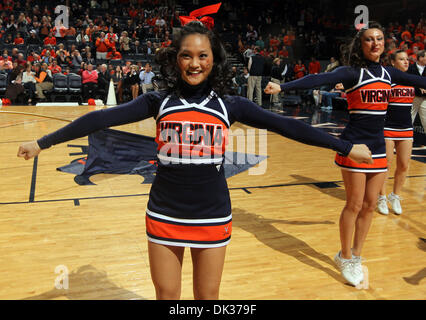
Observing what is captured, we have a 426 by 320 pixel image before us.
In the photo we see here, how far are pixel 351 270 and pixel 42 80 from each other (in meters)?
13.6

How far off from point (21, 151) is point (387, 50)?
2614mm

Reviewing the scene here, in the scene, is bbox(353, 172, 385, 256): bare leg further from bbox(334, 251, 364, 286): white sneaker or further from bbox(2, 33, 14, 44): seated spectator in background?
bbox(2, 33, 14, 44): seated spectator in background

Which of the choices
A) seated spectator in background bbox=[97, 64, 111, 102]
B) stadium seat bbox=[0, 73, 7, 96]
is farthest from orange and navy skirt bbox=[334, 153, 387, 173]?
stadium seat bbox=[0, 73, 7, 96]

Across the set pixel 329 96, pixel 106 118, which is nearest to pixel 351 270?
pixel 106 118

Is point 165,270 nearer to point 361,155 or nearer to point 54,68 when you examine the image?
point 361,155

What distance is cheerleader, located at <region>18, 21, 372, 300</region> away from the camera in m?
1.82

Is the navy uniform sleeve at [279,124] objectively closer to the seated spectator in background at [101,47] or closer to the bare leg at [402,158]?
the bare leg at [402,158]

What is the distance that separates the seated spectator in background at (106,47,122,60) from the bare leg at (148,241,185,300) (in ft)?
51.6

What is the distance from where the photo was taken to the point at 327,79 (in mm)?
2873

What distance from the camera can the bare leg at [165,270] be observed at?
1.87 metres

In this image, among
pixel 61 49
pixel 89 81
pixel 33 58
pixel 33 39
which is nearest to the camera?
pixel 89 81

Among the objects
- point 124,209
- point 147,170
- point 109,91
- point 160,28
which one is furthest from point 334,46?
point 124,209

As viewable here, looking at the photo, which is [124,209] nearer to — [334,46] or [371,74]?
[371,74]

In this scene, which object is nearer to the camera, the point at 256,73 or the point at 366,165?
the point at 366,165
